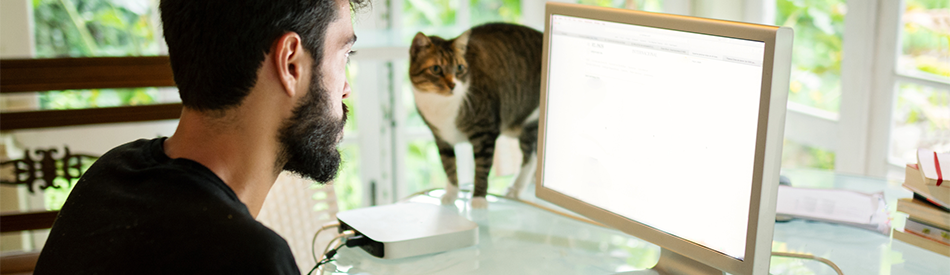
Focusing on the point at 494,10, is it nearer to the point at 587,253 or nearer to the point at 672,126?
the point at 587,253

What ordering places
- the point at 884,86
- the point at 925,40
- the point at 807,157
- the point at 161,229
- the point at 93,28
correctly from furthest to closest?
1. the point at 807,157
2. the point at 93,28
3. the point at 884,86
4. the point at 925,40
5. the point at 161,229

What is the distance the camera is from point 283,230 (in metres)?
1.50

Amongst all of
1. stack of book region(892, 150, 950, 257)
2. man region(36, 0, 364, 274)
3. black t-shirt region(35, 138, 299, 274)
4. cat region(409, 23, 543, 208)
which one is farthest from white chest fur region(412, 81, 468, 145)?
stack of book region(892, 150, 950, 257)

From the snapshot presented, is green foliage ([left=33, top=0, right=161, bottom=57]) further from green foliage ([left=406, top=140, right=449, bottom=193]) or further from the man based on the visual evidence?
the man

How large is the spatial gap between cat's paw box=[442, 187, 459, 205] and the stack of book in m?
0.77

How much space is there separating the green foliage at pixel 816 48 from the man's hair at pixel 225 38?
6.31 ft

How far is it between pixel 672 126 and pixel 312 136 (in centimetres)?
45

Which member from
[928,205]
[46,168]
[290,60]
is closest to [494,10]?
[46,168]

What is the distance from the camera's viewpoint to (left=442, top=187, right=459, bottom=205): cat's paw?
1.30 m

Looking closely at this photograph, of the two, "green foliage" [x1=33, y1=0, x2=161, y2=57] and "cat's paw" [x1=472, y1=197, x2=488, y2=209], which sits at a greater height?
"green foliage" [x1=33, y1=0, x2=161, y2=57]

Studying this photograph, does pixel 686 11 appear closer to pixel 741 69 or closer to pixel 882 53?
pixel 882 53

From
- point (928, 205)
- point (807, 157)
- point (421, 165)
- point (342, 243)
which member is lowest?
point (421, 165)

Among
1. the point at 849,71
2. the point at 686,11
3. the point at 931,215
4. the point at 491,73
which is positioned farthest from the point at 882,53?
the point at 491,73

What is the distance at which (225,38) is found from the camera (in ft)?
2.31
